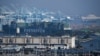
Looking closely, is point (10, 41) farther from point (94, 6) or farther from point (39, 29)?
point (94, 6)

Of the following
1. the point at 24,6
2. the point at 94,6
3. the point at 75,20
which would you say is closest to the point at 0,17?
the point at 24,6

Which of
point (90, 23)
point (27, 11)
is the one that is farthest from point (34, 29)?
point (90, 23)

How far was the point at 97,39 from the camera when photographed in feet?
15.8

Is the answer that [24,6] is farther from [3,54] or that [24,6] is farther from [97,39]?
[97,39]

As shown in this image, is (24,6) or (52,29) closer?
(52,29)

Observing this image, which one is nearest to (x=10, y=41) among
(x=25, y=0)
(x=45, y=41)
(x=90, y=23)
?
(x=45, y=41)

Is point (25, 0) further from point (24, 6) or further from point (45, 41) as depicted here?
point (45, 41)

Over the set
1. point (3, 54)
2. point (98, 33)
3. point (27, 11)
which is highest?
point (27, 11)

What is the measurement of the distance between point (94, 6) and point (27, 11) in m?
1.20

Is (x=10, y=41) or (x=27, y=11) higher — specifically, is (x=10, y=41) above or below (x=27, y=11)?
below

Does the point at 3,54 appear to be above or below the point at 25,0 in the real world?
below

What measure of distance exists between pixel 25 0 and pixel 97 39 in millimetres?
1492

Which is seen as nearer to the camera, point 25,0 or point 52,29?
point 52,29

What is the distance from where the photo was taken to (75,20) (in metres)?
4.94
